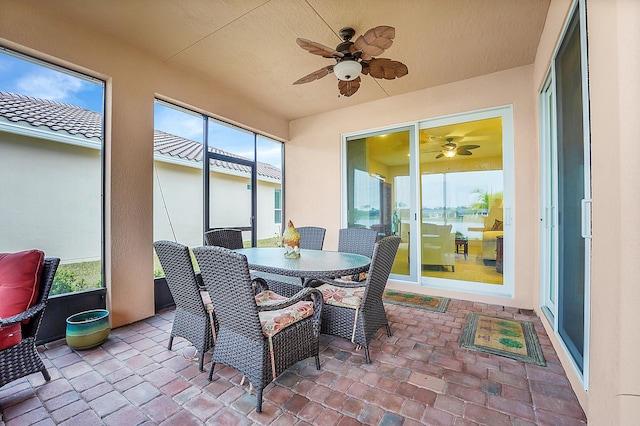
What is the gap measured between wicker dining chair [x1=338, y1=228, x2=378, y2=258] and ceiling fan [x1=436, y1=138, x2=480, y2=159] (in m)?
1.81

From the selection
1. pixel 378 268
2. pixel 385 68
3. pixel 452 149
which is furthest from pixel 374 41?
pixel 452 149

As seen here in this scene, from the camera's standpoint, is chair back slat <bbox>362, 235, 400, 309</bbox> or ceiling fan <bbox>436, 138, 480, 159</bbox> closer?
chair back slat <bbox>362, 235, 400, 309</bbox>

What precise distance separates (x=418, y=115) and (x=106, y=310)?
457 centimetres

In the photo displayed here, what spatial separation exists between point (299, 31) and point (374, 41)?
99 centimetres

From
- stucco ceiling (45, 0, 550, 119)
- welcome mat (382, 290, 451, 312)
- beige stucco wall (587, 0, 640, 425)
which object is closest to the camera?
beige stucco wall (587, 0, 640, 425)

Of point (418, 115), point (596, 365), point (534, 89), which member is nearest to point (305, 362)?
point (596, 365)

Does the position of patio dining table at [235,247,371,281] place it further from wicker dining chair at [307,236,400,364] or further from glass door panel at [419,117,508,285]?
glass door panel at [419,117,508,285]

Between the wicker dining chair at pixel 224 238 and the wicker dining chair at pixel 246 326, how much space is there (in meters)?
1.39

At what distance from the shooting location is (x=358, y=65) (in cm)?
241

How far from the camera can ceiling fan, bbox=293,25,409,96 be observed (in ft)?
6.89

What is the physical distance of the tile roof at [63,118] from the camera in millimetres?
2350

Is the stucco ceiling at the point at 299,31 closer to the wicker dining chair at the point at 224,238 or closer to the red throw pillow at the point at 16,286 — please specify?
the wicker dining chair at the point at 224,238

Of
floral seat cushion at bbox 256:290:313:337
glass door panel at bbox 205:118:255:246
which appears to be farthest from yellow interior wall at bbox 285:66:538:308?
floral seat cushion at bbox 256:290:313:337

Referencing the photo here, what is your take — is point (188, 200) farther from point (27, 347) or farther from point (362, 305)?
point (362, 305)
